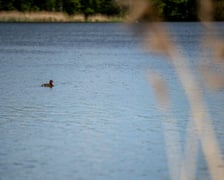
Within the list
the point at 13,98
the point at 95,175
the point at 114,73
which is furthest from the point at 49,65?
the point at 95,175

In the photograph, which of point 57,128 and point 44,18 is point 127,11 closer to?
point 57,128

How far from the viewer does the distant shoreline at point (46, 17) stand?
7244 cm

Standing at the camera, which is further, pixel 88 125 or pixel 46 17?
pixel 46 17

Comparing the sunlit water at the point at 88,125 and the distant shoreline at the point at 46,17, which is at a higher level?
the sunlit water at the point at 88,125

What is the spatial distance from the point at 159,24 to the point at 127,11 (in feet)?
0.64

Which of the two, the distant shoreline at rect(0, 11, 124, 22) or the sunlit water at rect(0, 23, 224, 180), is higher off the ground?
the sunlit water at rect(0, 23, 224, 180)

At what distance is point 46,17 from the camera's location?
239 ft

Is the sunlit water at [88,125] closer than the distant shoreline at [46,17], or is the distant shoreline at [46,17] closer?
the sunlit water at [88,125]

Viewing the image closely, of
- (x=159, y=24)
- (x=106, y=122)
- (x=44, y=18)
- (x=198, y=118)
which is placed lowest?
(x=44, y=18)

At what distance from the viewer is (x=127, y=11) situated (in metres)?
2.17

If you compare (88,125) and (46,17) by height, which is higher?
(88,125)

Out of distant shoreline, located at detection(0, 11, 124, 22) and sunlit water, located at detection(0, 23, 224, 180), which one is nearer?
sunlit water, located at detection(0, 23, 224, 180)

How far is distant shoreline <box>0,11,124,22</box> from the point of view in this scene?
72438mm

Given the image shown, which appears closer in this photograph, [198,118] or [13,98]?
[198,118]
